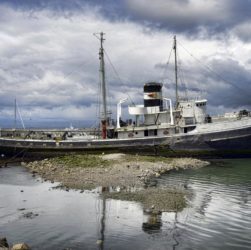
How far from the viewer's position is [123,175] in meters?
38.5

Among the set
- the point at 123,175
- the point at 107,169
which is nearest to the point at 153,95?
the point at 107,169

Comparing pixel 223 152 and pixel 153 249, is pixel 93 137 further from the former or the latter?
pixel 153 249

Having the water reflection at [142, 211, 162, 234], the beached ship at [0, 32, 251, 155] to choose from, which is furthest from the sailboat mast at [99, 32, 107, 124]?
the water reflection at [142, 211, 162, 234]

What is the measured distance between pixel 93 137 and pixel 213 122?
57.8 ft

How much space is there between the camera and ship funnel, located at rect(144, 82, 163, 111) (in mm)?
62375

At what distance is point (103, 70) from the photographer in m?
61.6

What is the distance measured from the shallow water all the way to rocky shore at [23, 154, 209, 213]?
112 centimetres

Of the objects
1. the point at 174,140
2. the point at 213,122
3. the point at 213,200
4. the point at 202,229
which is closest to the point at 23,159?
the point at 174,140

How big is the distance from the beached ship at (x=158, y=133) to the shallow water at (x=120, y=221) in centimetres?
2186

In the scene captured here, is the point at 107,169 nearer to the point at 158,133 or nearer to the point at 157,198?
the point at 157,198

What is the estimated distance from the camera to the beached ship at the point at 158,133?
2197 inches

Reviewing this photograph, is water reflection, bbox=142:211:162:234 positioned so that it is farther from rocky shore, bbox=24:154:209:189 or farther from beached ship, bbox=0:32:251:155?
beached ship, bbox=0:32:251:155

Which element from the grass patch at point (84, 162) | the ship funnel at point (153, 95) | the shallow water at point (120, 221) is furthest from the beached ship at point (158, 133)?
the shallow water at point (120, 221)

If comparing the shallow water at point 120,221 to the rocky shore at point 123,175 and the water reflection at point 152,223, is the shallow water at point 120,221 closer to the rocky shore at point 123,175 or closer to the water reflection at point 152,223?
the water reflection at point 152,223
